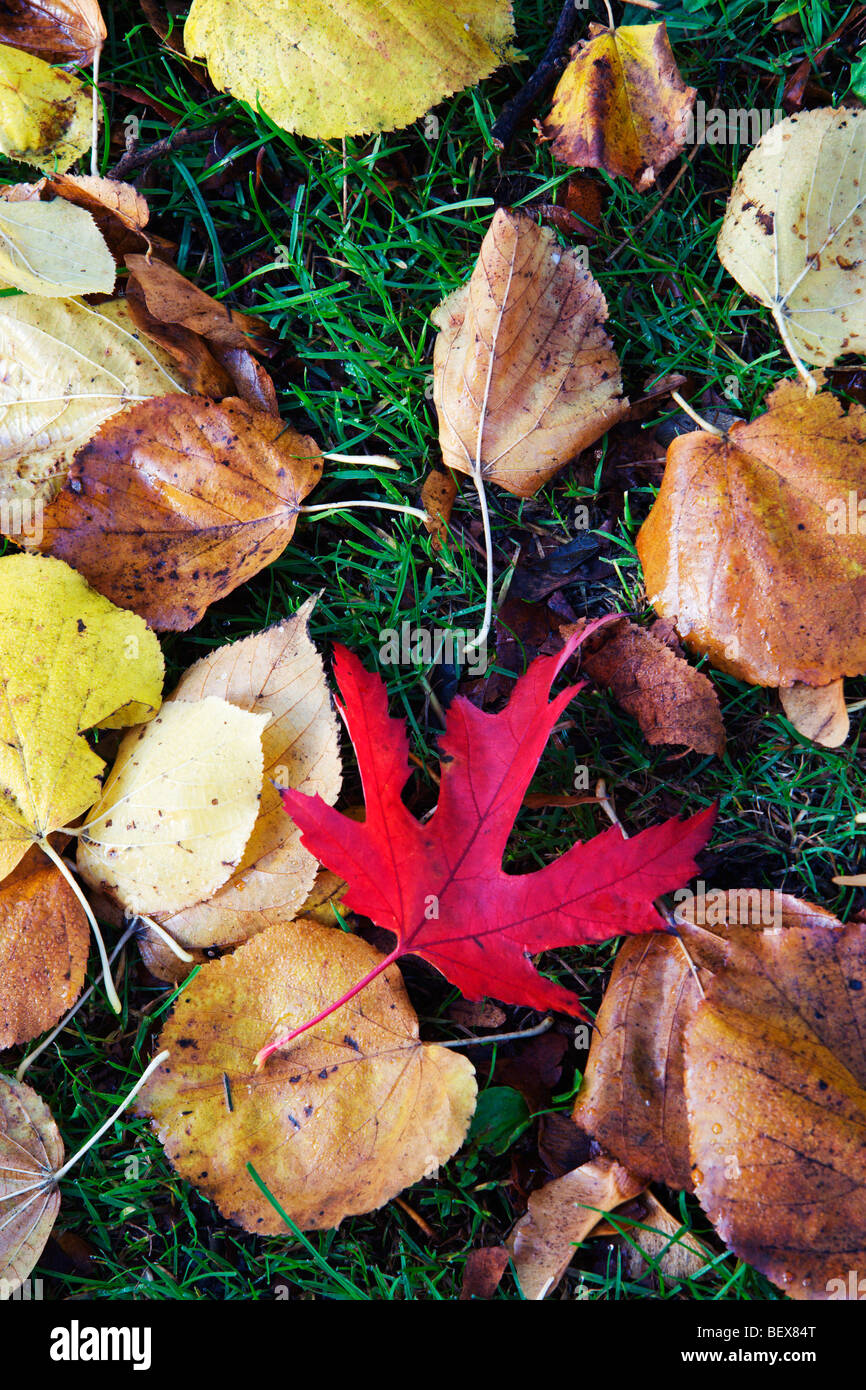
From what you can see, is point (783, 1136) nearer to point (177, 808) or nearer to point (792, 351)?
point (177, 808)

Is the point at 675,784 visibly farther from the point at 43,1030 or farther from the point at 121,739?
the point at 43,1030

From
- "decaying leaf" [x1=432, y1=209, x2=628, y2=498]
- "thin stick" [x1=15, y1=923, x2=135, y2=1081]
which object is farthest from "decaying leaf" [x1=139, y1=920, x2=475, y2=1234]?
"decaying leaf" [x1=432, y1=209, x2=628, y2=498]

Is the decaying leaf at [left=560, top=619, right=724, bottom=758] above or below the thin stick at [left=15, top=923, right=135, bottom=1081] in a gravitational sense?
above

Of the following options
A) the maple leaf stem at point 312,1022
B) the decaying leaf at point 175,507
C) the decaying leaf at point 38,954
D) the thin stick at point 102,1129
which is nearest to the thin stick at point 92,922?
the decaying leaf at point 38,954

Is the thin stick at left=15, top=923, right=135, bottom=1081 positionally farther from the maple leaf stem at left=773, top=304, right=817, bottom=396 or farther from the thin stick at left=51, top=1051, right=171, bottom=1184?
the maple leaf stem at left=773, top=304, right=817, bottom=396

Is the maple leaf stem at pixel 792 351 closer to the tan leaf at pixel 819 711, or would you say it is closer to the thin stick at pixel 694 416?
the thin stick at pixel 694 416
